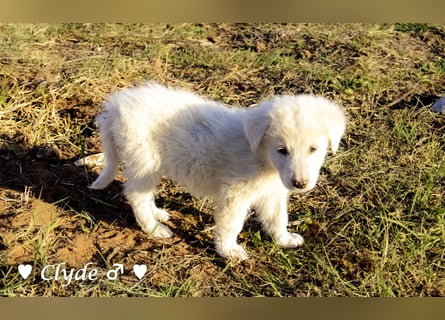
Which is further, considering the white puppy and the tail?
the tail

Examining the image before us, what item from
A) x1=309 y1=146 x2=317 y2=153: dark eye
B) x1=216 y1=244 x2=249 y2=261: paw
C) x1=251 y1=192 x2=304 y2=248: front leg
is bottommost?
x1=216 y1=244 x2=249 y2=261: paw

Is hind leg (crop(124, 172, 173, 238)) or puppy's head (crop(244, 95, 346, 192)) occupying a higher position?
puppy's head (crop(244, 95, 346, 192))

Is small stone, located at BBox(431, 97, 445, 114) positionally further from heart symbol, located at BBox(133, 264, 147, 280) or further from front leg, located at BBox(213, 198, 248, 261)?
heart symbol, located at BBox(133, 264, 147, 280)

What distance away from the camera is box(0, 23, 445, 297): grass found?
3.14 m

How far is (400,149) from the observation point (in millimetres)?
3760

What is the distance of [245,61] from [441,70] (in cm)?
141

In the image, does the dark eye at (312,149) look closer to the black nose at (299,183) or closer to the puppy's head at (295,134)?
the puppy's head at (295,134)

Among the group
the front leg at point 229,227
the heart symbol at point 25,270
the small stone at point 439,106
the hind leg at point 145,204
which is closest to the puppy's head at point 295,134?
the front leg at point 229,227

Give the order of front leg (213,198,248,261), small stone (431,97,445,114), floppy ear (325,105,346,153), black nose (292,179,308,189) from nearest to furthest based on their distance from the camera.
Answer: black nose (292,179,308,189)
floppy ear (325,105,346,153)
front leg (213,198,248,261)
small stone (431,97,445,114)

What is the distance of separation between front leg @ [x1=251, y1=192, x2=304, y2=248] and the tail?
862 millimetres

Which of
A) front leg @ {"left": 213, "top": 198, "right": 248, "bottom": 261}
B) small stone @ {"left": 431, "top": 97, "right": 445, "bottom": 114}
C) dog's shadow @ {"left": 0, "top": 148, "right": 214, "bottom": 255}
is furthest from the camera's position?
small stone @ {"left": 431, "top": 97, "right": 445, "bottom": 114}

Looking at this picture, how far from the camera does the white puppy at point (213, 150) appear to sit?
9.64 ft

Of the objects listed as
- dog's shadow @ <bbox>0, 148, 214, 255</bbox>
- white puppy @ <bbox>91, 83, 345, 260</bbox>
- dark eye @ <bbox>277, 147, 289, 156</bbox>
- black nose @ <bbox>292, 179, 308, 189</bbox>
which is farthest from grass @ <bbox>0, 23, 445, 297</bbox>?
dark eye @ <bbox>277, 147, 289, 156</bbox>

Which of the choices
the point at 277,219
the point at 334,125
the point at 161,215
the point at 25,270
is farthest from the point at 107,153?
the point at 334,125
